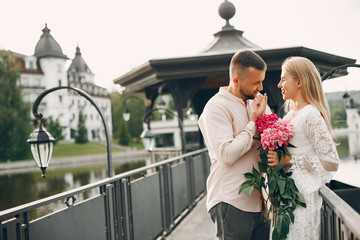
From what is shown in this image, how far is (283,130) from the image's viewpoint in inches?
89.4

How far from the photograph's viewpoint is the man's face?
2.44 m

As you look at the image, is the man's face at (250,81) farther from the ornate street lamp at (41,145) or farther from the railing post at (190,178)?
the railing post at (190,178)

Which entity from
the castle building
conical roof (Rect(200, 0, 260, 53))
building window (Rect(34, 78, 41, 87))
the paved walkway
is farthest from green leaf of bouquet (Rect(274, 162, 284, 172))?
building window (Rect(34, 78, 41, 87))

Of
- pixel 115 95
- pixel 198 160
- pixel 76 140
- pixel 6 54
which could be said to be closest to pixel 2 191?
pixel 198 160

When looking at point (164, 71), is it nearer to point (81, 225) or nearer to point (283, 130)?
point (81, 225)

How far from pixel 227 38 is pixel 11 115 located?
131 ft

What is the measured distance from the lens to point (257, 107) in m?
2.43

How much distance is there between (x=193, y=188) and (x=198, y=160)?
995 millimetres

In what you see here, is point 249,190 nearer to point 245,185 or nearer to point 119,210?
point 245,185

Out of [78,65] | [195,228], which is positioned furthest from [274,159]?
[78,65]

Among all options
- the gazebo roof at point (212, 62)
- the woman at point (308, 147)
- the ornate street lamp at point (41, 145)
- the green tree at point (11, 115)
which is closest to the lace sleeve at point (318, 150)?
the woman at point (308, 147)

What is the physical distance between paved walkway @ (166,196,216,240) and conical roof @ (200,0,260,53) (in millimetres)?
3436

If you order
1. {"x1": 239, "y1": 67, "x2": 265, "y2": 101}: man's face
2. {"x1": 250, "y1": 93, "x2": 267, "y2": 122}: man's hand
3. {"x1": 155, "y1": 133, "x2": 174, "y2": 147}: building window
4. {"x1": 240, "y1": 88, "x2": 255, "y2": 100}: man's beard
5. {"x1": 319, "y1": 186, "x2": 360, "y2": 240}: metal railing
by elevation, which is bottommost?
{"x1": 155, "y1": 133, "x2": 174, "y2": 147}: building window

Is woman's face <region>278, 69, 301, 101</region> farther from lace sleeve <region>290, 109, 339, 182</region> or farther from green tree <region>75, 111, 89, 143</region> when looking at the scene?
green tree <region>75, 111, 89, 143</region>
